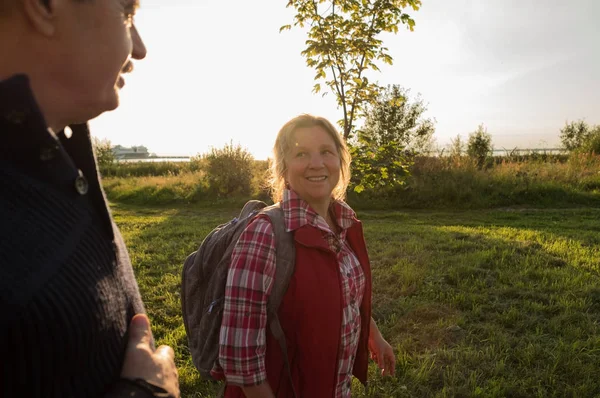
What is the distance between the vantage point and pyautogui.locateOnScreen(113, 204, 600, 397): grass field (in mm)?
3461

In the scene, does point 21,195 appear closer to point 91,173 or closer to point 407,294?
point 91,173

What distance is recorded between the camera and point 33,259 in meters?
0.68

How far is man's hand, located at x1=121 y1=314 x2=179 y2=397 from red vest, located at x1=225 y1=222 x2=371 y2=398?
0.91m

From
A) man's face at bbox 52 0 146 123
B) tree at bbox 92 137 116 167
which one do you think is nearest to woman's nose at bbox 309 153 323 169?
man's face at bbox 52 0 146 123

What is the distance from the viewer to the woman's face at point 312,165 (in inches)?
88.4

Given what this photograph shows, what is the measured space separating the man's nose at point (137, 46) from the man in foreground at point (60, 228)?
87 mm

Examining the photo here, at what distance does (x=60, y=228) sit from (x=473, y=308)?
4.81 meters

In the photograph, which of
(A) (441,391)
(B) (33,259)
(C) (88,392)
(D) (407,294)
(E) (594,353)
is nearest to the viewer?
(B) (33,259)

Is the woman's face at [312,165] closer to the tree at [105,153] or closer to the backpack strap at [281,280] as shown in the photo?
the backpack strap at [281,280]

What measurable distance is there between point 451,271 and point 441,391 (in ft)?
9.10

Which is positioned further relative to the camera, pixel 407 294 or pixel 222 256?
pixel 407 294

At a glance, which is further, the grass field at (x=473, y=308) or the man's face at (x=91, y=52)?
the grass field at (x=473, y=308)

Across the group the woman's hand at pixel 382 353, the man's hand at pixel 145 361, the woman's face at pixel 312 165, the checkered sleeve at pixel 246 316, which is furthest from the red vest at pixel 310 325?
the man's hand at pixel 145 361

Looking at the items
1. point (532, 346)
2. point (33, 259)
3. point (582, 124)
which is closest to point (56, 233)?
point (33, 259)
